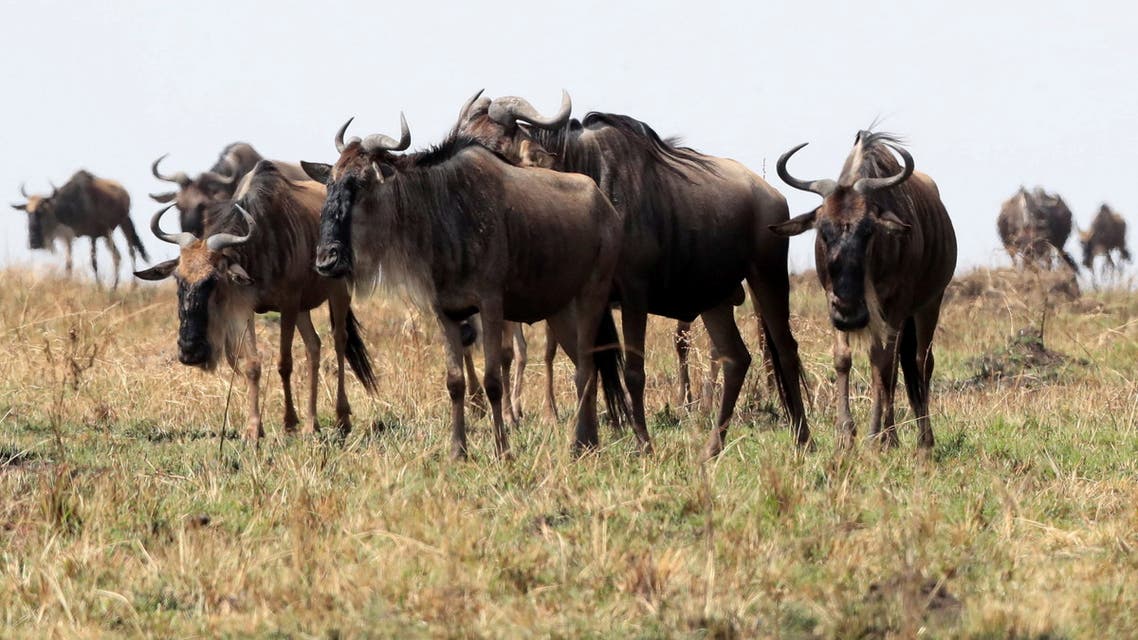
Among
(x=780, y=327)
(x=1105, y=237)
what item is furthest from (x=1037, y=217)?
(x=780, y=327)

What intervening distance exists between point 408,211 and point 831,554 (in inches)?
103

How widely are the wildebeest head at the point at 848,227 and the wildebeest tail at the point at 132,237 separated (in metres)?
19.1

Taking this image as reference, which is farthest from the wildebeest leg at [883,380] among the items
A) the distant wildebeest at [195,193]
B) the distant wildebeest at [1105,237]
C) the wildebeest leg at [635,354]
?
the distant wildebeest at [1105,237]

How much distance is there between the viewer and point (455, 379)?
6770 millimetres

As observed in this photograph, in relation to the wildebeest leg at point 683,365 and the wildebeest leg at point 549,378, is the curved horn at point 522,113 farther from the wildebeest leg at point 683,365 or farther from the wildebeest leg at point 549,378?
the wildebeest leg at point 683,365

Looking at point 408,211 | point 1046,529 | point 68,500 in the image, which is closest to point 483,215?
point 408,211

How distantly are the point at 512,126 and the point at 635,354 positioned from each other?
134 cm

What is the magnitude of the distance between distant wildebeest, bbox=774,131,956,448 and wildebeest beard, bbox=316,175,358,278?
2.12 meters

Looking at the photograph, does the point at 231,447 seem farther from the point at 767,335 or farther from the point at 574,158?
the point at 767,335

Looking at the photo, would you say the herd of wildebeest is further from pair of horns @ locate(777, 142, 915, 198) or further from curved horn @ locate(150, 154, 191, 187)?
curved horn @ locate(150, 154, 191, 187)

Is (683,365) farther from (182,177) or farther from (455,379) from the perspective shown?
(182,177)

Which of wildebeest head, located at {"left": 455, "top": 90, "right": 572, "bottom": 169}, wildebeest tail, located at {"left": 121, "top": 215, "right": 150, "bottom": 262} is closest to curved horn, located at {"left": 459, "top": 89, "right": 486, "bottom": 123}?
wildebeest head, located at {"left": 455, "top": 90, "right": 572, "bottom": 169}

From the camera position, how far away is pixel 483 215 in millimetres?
6719

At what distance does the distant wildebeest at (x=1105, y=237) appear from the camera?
27469 mm
